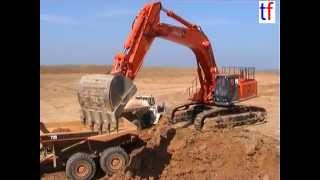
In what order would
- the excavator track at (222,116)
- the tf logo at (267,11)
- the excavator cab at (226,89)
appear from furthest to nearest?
1. the excavator cab at (226,89)
2. the excavator track at (222,116)
3. the tf logo at (267,11)

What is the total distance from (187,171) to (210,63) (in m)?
4.37

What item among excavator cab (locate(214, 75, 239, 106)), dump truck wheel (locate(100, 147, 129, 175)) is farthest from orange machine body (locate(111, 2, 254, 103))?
dump truck wheel (locate(100, 147, 129, 175))

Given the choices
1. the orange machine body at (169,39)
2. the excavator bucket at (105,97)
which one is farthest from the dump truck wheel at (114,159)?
the orange machine body at (169,39)

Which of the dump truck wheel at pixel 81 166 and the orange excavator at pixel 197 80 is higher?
the orange excavator at pixel 197 80

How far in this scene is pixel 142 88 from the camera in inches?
1346

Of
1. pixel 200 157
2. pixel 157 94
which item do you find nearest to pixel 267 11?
pixel 200 157

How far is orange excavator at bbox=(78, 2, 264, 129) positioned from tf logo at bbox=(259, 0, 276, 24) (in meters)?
2.68

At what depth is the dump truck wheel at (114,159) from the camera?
9875mm

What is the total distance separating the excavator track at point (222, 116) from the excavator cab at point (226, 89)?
181 millimetres

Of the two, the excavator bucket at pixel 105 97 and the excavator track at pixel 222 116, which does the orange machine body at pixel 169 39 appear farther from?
the excavator bucket at pixel 105 97

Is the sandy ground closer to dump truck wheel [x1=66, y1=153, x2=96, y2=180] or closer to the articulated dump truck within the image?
the articulated dump truck

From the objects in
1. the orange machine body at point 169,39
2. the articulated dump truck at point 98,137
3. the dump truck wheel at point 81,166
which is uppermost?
Answer: the orange machine body at point 169,39

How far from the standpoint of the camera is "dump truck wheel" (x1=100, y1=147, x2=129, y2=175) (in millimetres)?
9875
